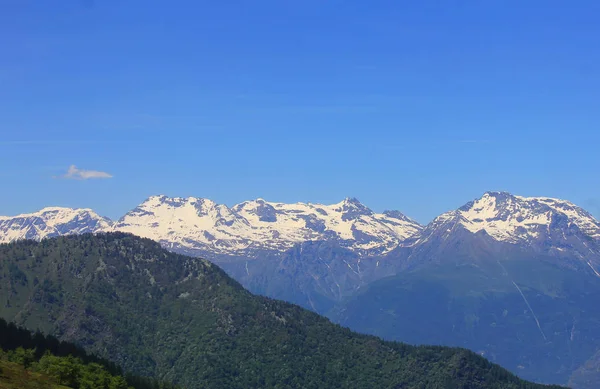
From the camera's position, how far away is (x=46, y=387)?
199 m

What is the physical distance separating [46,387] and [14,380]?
309 inches

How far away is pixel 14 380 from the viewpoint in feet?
640
